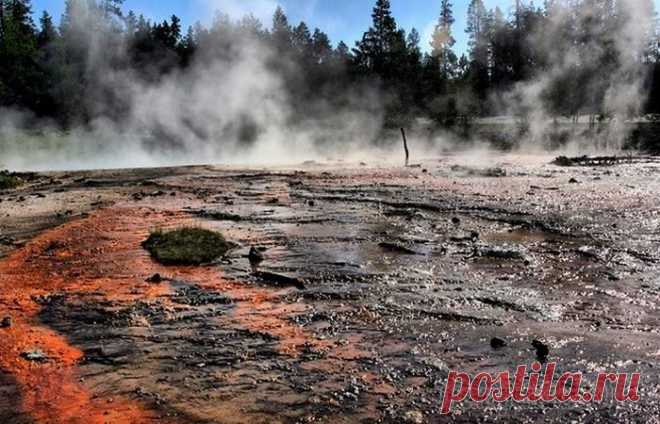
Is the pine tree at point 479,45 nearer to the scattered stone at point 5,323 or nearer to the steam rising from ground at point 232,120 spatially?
the steam rising from ground at point 232,120

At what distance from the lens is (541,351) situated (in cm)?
370

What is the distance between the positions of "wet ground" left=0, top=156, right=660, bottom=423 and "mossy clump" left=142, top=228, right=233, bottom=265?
0.19 metres

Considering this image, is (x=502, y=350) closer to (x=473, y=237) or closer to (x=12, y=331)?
(x=473, y=237)

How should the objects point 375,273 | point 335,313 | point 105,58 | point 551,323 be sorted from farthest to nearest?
point 105,58
point 375,273
point 335,313
point 551,323

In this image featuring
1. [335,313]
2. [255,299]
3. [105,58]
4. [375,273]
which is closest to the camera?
[335,313]

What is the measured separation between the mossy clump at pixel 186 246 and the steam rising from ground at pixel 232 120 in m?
16.9

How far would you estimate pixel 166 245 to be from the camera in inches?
256

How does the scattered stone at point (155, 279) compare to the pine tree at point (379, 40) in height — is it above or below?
below

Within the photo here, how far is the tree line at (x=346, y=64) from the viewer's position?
29891 mm

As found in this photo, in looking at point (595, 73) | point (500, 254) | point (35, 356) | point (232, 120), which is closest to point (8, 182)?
point (35, 356)

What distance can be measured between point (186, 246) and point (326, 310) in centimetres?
260

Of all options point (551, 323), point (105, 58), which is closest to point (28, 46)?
point (105, 58)

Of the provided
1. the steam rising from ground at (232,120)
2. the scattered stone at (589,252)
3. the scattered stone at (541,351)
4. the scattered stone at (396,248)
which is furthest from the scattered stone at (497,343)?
the steam rising from ground at (232,120)

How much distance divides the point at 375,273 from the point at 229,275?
1587 millimetres
